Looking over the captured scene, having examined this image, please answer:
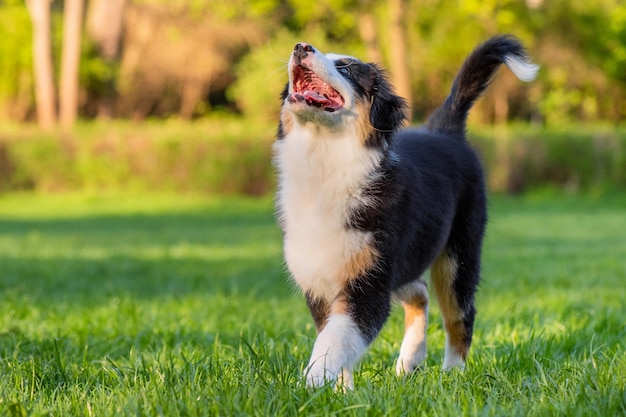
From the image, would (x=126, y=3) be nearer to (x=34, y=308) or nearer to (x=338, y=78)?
(x=34, y=308)

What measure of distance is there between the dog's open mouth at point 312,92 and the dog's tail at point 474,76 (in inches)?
51.7

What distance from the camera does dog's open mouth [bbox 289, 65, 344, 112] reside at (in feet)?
13.3

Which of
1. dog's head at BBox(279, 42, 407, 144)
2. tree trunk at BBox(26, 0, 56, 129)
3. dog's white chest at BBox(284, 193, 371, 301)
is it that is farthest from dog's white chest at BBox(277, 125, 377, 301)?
tree trunk at BBox(26, 0, 56, 129)

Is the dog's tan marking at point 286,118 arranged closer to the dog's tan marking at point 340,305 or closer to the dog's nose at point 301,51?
the dog's nose at point 301,51

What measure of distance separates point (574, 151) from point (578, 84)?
10357 mm

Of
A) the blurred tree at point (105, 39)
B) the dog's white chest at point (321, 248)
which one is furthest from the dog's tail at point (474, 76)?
the blurred tree at point (105, 39)

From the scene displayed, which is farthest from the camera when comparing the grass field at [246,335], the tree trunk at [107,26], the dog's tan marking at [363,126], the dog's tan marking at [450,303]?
the tree trunk at [107,26]

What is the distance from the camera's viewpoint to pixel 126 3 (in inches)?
1331

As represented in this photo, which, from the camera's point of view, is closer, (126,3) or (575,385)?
(575,385)

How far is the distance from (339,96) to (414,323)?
4.39ft

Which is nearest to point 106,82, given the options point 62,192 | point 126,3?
point 126,3

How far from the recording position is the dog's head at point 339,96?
4059 millimetres

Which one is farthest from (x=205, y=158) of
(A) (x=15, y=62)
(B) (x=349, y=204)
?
(B) (x=349, y=204)

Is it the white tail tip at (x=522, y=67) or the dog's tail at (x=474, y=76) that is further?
the dog's tail at (x=474, y=76)
